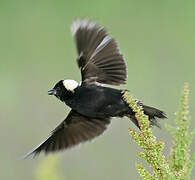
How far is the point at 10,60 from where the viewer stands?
12625 millimetres

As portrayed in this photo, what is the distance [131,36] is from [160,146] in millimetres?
10363

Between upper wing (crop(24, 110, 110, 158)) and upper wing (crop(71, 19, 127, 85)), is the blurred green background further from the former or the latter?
upper wing (crop(71, 19, 127, 85))

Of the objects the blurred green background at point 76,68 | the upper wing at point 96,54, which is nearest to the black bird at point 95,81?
the upper wing at point 96,54

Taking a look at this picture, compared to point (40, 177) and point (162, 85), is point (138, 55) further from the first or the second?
point (40, 177)

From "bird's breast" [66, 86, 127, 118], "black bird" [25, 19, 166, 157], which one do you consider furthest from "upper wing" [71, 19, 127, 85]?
"bird's breast" [66, 86, 127, 118]

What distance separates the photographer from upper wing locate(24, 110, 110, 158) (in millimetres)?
5410

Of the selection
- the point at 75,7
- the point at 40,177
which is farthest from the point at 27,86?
the point at 40,177

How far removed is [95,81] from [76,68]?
242 inches

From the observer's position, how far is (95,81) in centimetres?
520

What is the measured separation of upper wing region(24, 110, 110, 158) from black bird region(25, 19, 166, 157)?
1 centimetres

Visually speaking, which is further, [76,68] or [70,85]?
[76,68]

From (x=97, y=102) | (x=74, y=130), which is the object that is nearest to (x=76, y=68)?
(x=74, y=130)

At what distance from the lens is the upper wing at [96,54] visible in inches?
201

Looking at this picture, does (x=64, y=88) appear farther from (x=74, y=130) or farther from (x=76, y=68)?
(x=76, y=68)
